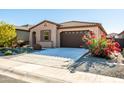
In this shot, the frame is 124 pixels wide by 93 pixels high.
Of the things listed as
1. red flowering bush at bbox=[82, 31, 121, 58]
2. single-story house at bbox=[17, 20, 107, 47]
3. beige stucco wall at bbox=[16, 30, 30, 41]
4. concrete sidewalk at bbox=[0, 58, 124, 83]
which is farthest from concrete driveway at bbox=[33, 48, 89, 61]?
beige stucco wall at bbox=[16, 30, 30, 41]

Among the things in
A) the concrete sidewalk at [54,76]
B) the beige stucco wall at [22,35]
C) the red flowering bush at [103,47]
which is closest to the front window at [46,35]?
the beige stucco wall at [22,35]

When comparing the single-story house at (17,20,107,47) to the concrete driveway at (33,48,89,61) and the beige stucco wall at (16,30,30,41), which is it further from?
the concrete driveway at (33,48,89,61)

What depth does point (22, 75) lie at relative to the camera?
8641 millimetres

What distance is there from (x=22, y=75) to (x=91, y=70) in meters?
3.61

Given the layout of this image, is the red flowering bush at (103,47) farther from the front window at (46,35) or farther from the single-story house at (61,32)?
the front window at (46,35)

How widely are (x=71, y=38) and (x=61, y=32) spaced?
58.7 inches

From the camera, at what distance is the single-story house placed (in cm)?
1937

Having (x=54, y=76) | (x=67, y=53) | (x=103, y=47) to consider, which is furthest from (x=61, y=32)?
(x=54, y=76)

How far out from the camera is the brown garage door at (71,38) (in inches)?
779

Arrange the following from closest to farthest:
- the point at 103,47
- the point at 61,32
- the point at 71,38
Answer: the point at 103,47 → the point at 71,38 → the point at 61,32

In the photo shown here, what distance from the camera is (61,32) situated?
20828 mm

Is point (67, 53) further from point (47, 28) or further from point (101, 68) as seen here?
point (47, 28)
